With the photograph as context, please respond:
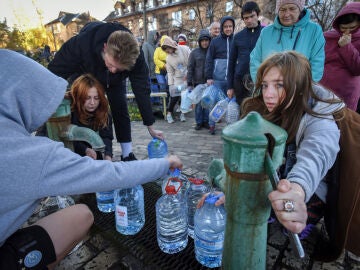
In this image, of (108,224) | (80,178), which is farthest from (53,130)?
(80,178)

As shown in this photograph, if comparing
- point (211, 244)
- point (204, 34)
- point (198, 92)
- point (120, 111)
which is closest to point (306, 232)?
point (211, 244)

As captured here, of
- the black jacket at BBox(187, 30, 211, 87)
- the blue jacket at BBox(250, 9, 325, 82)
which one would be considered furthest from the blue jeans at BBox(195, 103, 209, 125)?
the blue jacket at BBox(250, 9, 325, 82)

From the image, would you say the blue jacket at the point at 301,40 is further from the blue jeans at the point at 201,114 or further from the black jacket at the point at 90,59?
the blue jeans at the point at 201,114

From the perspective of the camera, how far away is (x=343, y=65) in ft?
9.90

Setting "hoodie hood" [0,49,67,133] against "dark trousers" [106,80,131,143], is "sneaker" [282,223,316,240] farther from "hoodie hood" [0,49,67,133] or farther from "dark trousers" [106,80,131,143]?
"dark trousers" [106,80,131,143]

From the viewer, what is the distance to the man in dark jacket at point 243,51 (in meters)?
3.81

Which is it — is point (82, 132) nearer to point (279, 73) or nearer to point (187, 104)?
point (279, 73)

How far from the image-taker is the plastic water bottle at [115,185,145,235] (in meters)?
1.95

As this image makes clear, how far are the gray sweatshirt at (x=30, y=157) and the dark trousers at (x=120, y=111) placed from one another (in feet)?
6.66

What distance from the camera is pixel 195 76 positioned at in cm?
570

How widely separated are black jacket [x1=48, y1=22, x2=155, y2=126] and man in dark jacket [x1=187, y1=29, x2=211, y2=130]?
258cm

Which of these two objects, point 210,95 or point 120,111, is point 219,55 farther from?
point 120,111

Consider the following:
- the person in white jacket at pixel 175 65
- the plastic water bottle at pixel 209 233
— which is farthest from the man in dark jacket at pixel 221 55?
the plastic water bottle at pixel 209 233

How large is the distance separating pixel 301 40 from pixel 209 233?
2.56 meters
